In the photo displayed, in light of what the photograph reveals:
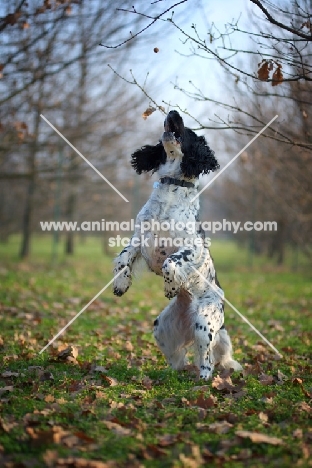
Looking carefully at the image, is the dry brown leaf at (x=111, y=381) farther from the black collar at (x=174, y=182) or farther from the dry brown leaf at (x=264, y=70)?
the dry brown leaf at (x=264, y=70)

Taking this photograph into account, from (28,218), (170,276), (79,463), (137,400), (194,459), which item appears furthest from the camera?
(28,218)

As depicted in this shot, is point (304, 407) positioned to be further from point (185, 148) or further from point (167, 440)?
point (185, 148)

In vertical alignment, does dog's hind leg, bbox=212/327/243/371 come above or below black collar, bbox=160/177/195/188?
below

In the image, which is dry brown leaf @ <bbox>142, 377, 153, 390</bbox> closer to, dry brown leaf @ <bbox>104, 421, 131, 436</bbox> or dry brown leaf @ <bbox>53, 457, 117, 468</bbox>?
dry brown leaf @ <bbox>104, 421, 131, 436</bbox>

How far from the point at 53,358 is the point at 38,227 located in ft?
69.2

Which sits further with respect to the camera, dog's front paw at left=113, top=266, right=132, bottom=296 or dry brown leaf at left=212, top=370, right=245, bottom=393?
dog's front paw at left=113, top=266, right=132, bottom=296

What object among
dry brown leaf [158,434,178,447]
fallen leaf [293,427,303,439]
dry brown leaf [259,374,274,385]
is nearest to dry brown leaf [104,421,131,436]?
dry brown leaf [158,434,178,447]

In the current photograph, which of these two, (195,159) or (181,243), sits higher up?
(195,159)

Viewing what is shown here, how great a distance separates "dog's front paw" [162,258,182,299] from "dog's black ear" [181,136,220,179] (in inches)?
32.8

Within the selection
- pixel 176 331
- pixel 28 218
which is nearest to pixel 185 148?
pixel 176 331

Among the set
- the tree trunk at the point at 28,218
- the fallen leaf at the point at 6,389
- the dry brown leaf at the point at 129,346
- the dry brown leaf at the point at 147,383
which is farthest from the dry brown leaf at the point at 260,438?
the tree trunk at the point at 28,218

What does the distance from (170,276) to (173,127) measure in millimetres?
1286

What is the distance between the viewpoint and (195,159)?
446 centimetres

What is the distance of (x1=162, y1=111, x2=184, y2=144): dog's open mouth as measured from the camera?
4352 millimetres
